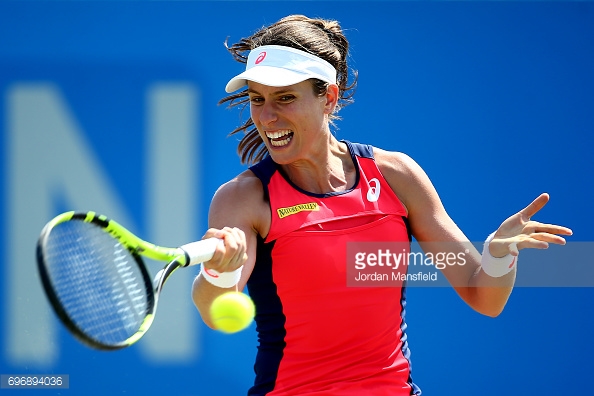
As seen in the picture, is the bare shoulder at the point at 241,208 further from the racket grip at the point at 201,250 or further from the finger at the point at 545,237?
the finger at the point at 545,237

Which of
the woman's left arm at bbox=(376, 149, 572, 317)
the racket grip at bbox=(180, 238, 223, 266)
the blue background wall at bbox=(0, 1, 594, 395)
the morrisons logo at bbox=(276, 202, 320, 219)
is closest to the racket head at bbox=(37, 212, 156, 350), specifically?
the racket grip at bbox=(180, 238, 223, 266)

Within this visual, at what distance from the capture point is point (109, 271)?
7.66ft

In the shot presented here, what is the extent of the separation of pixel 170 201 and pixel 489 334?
1.62 m

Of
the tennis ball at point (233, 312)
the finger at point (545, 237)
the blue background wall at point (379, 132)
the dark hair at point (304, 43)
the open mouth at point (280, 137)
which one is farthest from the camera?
the blue background wall at point (379, 132)

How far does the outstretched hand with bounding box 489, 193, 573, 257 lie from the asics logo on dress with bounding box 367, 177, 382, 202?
374 mm

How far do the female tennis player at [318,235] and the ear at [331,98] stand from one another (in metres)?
0.01

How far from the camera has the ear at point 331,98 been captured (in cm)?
296

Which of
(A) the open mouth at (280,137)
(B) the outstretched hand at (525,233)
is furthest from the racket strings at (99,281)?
(B) the outstretched hand at (525,233)

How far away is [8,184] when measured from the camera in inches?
169

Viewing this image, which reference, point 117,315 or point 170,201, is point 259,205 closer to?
point 117,315

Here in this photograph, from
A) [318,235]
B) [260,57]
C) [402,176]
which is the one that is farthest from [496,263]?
[260,57]

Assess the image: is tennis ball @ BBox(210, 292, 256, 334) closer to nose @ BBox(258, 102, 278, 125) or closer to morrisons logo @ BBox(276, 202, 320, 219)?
morrisons logo @ BBox(276, 202, 320, 219)

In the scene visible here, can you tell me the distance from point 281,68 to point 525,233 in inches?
33.9

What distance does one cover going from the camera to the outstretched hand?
2.60m
